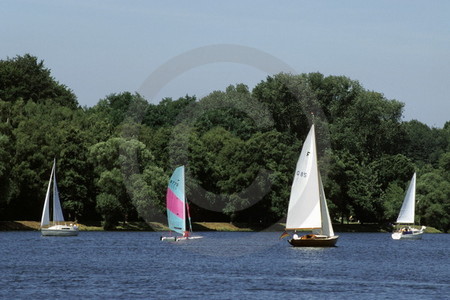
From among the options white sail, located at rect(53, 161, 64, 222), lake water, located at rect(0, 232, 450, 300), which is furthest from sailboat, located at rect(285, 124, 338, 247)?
white sail, located at rect(53, 161, 64, 222)

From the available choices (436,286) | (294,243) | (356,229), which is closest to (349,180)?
(356,229)

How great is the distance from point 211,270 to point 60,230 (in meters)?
58.1

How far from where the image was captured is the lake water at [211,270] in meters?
71.5

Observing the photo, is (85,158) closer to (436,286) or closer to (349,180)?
(349,180)

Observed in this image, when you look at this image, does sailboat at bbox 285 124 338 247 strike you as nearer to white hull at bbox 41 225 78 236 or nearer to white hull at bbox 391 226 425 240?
white hull at bbox 41 225 78 236

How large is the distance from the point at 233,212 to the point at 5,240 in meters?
56.1

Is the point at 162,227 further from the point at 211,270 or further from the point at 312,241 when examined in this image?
the point at 211,270

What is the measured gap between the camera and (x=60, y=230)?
144000 millimetres

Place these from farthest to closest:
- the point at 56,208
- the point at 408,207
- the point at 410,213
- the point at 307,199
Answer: the point at 410,213
the point at 408,207
the point at 56,208
the point at 307,199

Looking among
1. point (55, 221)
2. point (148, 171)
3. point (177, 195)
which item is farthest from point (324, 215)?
point (148, 171)

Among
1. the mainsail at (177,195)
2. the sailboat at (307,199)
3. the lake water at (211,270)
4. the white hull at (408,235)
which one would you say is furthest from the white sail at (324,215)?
the white hull at (408,235)

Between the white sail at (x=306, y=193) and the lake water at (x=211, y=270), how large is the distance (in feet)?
10.9

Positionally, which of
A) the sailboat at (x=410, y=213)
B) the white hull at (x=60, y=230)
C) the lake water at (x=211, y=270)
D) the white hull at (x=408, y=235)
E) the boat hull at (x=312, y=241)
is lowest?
the lake water at (x=211, y=270)

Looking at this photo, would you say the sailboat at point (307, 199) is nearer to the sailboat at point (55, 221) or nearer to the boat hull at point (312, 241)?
the boat hull at point (312, 241)
